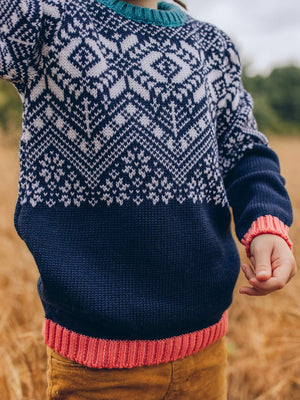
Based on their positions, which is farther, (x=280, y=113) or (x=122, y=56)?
(x=280, y=113)

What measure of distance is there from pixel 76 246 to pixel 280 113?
28.5 m

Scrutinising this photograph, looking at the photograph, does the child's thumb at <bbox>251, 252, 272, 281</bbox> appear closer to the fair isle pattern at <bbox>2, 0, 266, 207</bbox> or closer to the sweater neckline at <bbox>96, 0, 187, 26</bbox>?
the fair isle pattern at <bbox>2, 0, 266, 207</bbox>

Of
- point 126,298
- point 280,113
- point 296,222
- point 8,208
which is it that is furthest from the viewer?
point 280,113

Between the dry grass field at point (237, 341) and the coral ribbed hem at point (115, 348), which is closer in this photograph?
the coral ribbed hem at point (115, 348)

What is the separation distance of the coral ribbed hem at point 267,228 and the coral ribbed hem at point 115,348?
258 millimetres

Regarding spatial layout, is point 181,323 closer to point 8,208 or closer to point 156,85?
point 156,85

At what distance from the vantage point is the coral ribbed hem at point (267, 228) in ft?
2.73

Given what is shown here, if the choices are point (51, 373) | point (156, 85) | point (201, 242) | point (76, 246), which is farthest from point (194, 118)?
point (51, 373)

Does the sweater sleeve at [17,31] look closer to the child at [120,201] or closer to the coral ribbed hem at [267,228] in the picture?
the child at [120,201]

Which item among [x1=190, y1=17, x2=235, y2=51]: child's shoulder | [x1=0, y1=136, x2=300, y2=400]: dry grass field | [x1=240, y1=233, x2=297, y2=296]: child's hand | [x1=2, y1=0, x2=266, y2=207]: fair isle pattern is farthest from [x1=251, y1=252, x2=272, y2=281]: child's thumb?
[x1=0, y1=136, x2=300, y2=400]: dry grass field

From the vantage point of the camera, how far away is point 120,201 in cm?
79

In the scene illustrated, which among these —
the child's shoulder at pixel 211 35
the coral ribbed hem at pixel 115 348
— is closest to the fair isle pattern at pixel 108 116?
the child's shoulder at pixel 211 35

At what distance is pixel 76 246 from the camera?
0.79m

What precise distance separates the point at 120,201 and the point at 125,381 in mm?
400
